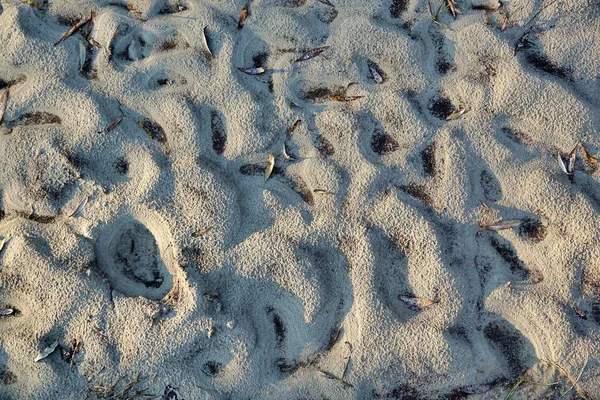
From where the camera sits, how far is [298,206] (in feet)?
7.06

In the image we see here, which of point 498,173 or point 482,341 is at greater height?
point 498,173

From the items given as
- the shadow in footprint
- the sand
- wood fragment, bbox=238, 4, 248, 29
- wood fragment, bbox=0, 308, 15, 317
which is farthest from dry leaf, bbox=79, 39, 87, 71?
the shadow in footprint

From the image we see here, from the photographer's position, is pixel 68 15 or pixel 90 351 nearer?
pixel 90 351

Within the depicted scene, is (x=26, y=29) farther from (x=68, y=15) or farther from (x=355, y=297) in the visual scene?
(x=355, y=297)

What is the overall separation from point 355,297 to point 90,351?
121cm

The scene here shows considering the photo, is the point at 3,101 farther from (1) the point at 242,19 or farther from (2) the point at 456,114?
(2) the point at 456,114

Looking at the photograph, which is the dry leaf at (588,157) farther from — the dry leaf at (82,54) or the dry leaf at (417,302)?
the dry leaf at (82,54)

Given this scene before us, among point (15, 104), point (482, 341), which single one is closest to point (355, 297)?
point (482, 341)

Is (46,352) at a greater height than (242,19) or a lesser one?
lesser


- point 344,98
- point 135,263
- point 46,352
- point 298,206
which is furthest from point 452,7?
point 46,352

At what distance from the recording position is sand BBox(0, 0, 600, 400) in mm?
2098

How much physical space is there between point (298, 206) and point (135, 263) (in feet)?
2.65

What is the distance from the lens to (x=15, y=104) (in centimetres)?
218

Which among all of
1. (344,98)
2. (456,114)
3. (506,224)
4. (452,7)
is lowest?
(506,224)
